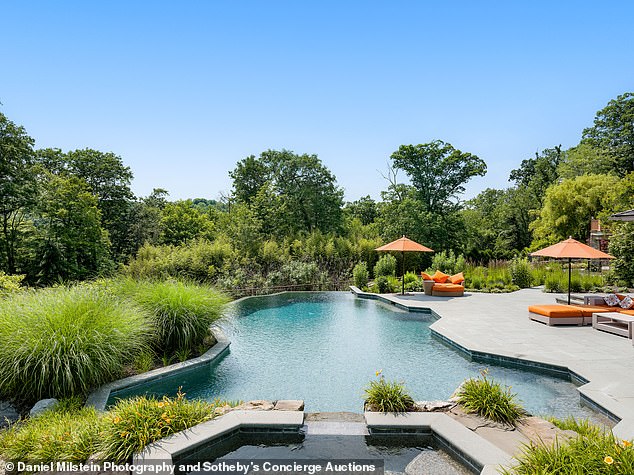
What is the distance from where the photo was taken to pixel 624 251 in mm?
11883

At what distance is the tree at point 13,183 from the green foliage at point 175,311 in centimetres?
1073

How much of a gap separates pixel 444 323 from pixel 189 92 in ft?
33.9

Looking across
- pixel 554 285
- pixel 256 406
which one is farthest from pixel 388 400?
pixel 554 285

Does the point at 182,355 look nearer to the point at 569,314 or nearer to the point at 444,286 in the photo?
the point at 569,314

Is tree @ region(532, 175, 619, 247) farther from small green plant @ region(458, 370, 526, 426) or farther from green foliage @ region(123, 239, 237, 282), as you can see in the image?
small green plant @ region(458, 370, 526, 426)

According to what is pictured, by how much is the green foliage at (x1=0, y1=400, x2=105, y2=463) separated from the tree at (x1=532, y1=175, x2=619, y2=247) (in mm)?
22953

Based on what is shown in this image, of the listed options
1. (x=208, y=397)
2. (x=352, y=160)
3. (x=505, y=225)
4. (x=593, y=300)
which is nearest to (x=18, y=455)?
(x=208, y=397)

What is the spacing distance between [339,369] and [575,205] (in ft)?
66.6

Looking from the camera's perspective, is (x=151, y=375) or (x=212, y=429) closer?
(x=212, y=429)

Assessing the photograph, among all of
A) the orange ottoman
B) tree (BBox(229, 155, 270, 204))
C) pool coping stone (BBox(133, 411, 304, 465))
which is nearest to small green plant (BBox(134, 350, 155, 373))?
pool coping stone (BBox(133, 411, 304, 465))

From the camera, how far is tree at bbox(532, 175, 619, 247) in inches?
768

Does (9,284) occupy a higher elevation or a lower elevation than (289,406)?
higher

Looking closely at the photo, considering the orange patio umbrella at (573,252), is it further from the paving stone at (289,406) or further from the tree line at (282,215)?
the paving stone at (289,406)

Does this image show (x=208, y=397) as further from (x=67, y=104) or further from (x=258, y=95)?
(x=67, y=104)
